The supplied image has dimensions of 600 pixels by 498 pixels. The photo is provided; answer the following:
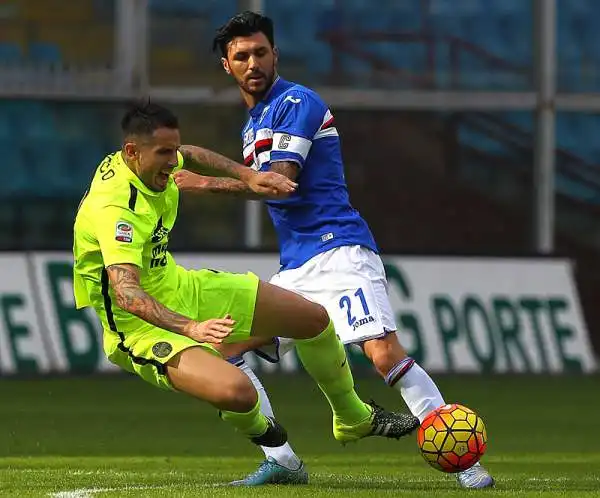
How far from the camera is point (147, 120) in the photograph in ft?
23.2

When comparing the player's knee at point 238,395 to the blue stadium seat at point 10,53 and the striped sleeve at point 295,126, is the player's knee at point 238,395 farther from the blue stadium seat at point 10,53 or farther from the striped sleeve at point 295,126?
the blue stadium seat at point 10,53

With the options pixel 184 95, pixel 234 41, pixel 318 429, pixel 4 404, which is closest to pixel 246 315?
pixel 234 41

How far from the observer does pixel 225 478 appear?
767 centimetres

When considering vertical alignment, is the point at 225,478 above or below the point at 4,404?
above

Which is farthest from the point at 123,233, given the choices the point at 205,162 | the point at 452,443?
the point at 452,443

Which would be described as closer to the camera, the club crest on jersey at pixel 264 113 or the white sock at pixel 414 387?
the white sock at pixel 414 387

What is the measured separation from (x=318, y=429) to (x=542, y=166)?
289 inches

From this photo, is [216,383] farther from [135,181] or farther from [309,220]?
[309,220]

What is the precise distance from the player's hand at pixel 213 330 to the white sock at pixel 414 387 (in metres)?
1.33

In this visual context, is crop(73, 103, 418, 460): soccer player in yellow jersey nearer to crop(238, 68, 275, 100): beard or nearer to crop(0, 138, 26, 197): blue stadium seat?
crop(238, 68, 275, 100): beard

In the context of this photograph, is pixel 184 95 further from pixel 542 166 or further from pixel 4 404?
pixel 4 404

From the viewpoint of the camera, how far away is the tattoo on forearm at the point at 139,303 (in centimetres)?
668

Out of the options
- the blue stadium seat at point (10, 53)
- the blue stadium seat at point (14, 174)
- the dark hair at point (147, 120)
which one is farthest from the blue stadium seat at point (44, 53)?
the dark hair at point (147, 120)

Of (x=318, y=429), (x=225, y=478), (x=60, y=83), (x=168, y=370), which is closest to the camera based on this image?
(x=168, y=370)
